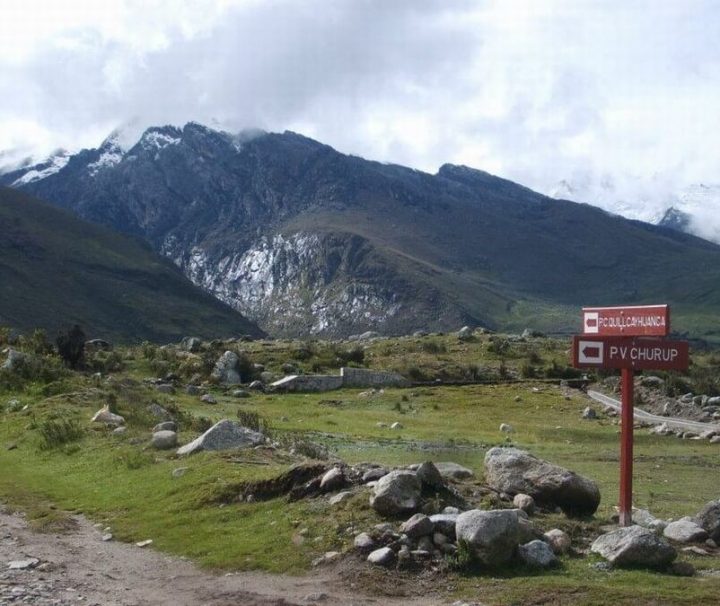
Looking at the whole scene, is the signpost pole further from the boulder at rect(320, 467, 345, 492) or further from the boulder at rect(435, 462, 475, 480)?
the boulder at rect(320, 467, 345, 492)

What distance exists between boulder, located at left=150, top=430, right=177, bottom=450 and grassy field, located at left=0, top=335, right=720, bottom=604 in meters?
0.31

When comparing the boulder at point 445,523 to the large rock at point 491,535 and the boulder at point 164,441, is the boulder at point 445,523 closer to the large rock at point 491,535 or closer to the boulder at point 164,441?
the large rock at point 491,535

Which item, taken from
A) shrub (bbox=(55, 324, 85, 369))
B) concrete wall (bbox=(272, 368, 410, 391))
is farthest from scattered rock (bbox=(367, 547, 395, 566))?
concrete wall (bbox=(272, 368, 410, 391))

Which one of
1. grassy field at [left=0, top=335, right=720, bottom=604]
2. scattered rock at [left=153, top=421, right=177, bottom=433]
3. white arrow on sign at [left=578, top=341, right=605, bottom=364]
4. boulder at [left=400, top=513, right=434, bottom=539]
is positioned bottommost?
grassy field at [left=0, top=335, right=720, bottom=604]

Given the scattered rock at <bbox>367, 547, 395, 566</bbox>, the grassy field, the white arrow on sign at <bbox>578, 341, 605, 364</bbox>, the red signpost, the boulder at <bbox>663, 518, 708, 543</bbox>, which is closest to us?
the grassy field

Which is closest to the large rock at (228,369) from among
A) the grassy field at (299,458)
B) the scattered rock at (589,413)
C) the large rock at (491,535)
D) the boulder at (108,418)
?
the grassy field at (299,458)

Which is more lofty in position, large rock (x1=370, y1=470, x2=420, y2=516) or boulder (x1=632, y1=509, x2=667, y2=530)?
large rock (x1=370, y1=470, x2=420, y2=516)

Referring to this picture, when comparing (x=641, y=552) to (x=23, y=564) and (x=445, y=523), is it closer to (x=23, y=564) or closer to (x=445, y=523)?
(x=445, y=523)

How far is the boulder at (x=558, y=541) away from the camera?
14.3 m

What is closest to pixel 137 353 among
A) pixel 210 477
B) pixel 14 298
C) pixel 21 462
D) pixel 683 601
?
pixel 21 462

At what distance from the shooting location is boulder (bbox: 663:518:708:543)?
15.5 m

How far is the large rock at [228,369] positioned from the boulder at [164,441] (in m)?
32.3

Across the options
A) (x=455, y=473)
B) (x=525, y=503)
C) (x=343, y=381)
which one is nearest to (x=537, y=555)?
(x=525, y=503)

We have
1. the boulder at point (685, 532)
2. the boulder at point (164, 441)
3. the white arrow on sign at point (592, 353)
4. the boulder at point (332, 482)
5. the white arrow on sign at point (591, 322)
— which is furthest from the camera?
the boulder at point (164, 441)
